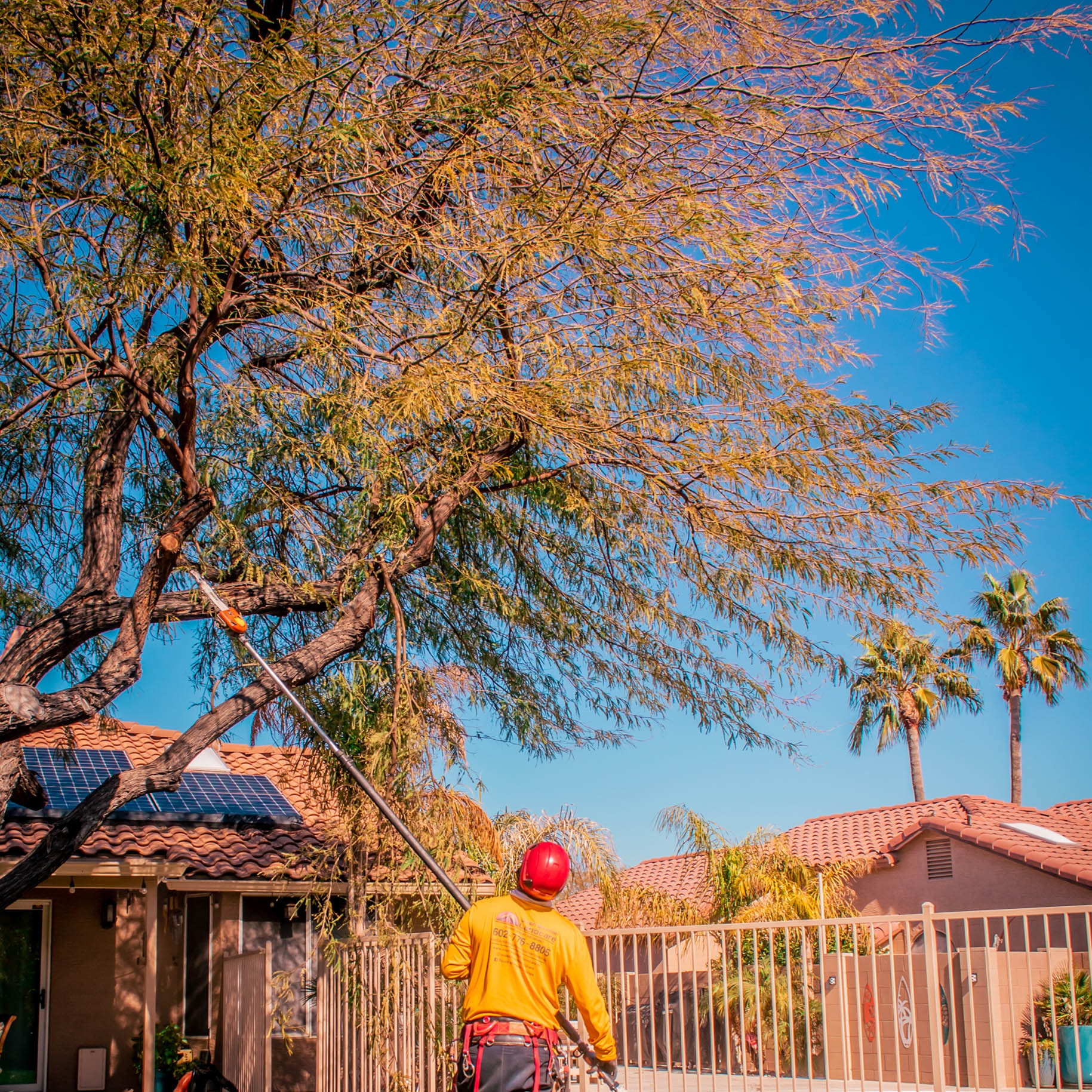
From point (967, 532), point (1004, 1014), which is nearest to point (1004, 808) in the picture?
point (1004, 1014)

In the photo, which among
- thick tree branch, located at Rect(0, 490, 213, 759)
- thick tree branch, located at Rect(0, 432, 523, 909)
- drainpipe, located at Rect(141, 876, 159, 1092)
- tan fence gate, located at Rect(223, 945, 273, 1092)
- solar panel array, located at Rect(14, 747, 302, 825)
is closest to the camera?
thick tree branch, located at Rect(0, 490, 213, 759)

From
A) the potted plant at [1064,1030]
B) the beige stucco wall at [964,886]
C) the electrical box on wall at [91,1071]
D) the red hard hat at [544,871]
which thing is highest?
the red hard hat at [544,871]

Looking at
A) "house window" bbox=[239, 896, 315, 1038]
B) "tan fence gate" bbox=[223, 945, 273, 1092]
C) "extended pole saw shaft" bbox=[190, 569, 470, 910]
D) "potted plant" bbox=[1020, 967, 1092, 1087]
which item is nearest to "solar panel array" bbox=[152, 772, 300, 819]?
"house window" bbox=[239, 896, 315, 1038]

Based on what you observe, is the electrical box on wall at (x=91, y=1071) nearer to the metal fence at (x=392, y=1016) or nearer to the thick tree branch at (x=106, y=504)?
the metal fence at (x=392, y=1016)

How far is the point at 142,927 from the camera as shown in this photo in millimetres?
13281

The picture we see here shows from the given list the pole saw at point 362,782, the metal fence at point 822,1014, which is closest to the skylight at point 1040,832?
the metal fence at point 822,1014

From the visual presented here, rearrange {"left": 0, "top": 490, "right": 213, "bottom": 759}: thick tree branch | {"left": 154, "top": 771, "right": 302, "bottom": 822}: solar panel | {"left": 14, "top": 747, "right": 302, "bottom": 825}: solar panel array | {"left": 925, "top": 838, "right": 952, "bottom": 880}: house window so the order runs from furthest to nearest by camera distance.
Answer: {"left": 925, "top": 838, "right": 952, "bottom": 880}: house window < {"left": 154, "top": 771, "right": 302, "bottom": 822}: solar panel < {"left": 14, "top": 747, "right": 302, "bottom": 825}: solar panel array < {"left": 0, "top": 490, "right": 213, "bottom": 759}: thick tree branch

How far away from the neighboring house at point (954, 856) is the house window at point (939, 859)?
0.02 m

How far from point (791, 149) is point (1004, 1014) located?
7189 millimetres

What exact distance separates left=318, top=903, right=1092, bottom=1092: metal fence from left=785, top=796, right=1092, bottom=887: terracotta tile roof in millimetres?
8913

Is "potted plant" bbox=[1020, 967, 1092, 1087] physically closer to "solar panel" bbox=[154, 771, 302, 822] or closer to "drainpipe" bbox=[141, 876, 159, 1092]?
"drainpipe" bbox=[141, 876, 159, 1092]

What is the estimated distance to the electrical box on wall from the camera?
12.3 metres

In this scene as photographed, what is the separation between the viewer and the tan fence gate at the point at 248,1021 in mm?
10586

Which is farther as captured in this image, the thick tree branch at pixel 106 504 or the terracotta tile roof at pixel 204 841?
the terracotta tile roof at pixel 204 841
